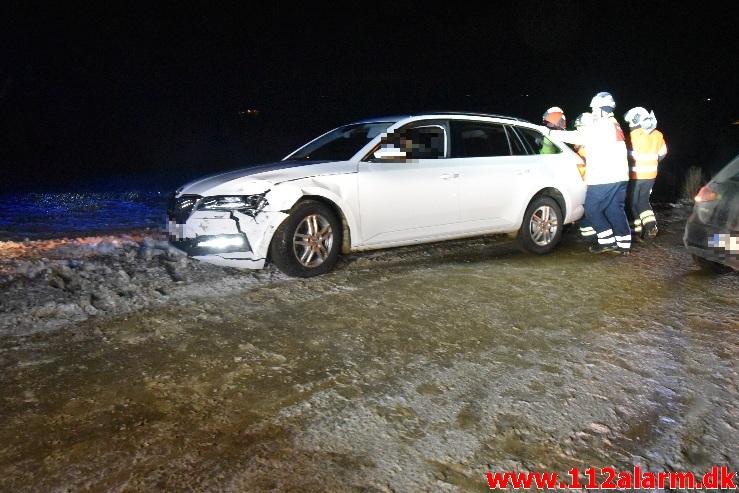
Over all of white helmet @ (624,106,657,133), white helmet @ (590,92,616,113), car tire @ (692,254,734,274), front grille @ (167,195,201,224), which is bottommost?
car tire @ (692,254,734,274)

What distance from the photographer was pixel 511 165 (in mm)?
6680

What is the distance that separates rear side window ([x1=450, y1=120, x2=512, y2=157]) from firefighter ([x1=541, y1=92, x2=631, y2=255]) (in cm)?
66

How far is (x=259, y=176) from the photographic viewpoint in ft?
17.8

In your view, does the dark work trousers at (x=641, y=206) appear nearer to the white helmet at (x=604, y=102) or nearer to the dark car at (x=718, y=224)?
the white helmet at (x=604, y=102)

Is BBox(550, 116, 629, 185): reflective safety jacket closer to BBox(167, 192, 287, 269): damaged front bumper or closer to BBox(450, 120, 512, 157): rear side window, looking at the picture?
BBox(450, 120, 512, 157): rear side window

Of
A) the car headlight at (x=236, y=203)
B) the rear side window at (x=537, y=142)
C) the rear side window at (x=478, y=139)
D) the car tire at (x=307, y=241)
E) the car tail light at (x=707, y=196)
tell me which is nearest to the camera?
the car headlight at (x=236, y=203)

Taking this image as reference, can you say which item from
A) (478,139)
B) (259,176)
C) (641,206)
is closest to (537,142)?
(478,139)

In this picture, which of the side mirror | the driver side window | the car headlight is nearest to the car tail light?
the driver side window

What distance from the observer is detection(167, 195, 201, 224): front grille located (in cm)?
547

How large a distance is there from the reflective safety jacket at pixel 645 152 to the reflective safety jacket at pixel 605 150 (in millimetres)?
1009

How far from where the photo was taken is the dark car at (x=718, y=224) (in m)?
5.17

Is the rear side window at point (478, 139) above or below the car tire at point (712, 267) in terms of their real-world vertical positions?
above

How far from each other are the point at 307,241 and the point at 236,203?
28.7 inches

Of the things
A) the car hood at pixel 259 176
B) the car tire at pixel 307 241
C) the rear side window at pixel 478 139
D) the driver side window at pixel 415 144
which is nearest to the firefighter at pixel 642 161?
the rear side window at pixel 478 139
